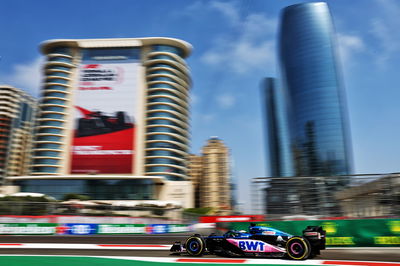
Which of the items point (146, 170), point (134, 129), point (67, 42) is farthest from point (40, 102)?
point (146, 170)

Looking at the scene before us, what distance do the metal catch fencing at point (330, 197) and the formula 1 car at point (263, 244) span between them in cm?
480

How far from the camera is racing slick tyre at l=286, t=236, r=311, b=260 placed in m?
9.37

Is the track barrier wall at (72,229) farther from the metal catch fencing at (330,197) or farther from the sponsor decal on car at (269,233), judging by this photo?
the sponsor decal on car at (269,233)

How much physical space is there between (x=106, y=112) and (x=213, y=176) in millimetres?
77959

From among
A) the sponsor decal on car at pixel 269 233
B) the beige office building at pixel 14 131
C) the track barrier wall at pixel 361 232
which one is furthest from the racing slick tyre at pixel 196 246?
the beige office building at pixel 14 131

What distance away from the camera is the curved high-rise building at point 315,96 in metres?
115

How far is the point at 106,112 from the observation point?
7812 centimetres

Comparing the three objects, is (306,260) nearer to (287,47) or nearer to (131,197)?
(131,197)

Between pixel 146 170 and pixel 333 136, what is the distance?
72.5 metres

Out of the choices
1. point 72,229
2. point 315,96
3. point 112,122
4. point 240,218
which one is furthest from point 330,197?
point 315,96

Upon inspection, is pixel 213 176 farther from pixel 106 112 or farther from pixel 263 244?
pixel 263 244

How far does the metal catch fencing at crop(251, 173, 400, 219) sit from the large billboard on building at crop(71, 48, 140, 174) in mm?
63345

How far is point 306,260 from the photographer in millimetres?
9508

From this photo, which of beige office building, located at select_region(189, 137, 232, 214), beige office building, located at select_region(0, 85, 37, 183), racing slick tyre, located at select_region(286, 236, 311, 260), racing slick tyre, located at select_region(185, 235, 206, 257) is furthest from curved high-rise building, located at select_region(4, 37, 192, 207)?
racing slick tyre, located at select_region(286, 236, 311, 260)
